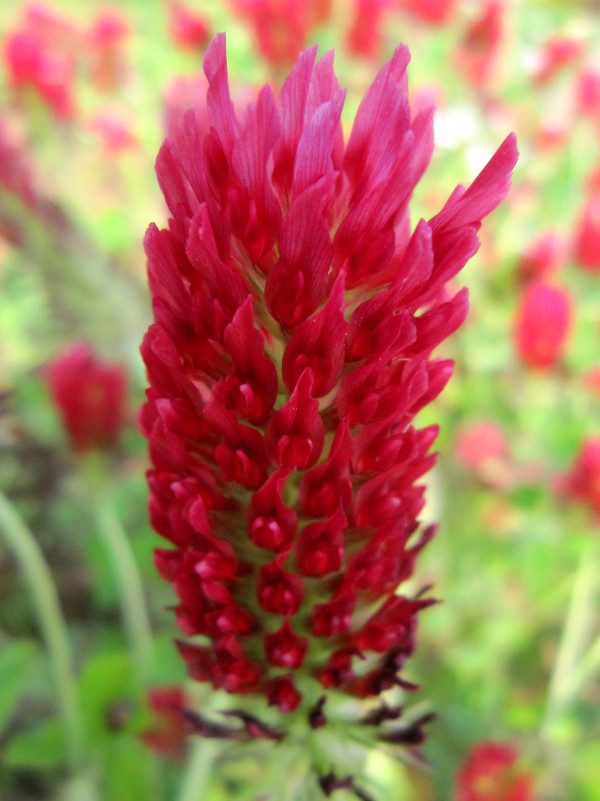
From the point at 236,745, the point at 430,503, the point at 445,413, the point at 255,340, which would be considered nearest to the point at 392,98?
the point at 255,340

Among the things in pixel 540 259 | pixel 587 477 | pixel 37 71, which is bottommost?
pixel 587 477

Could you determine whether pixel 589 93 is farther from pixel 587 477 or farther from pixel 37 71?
pixel 37 71

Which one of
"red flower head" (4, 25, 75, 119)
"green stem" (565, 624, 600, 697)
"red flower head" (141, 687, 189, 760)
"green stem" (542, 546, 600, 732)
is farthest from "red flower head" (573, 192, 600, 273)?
"red flower head" (4, 25, 75, 119)

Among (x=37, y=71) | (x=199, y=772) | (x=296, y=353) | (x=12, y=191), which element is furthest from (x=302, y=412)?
(x=37, y=71)

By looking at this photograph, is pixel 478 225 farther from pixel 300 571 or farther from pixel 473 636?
pixel 473 636

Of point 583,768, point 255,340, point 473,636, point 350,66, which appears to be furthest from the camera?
point 350,66

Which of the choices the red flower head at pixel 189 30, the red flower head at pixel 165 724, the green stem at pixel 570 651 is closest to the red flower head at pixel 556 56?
the red flower head at pixel 189 30

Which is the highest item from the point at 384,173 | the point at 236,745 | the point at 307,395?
the point at 384,173
